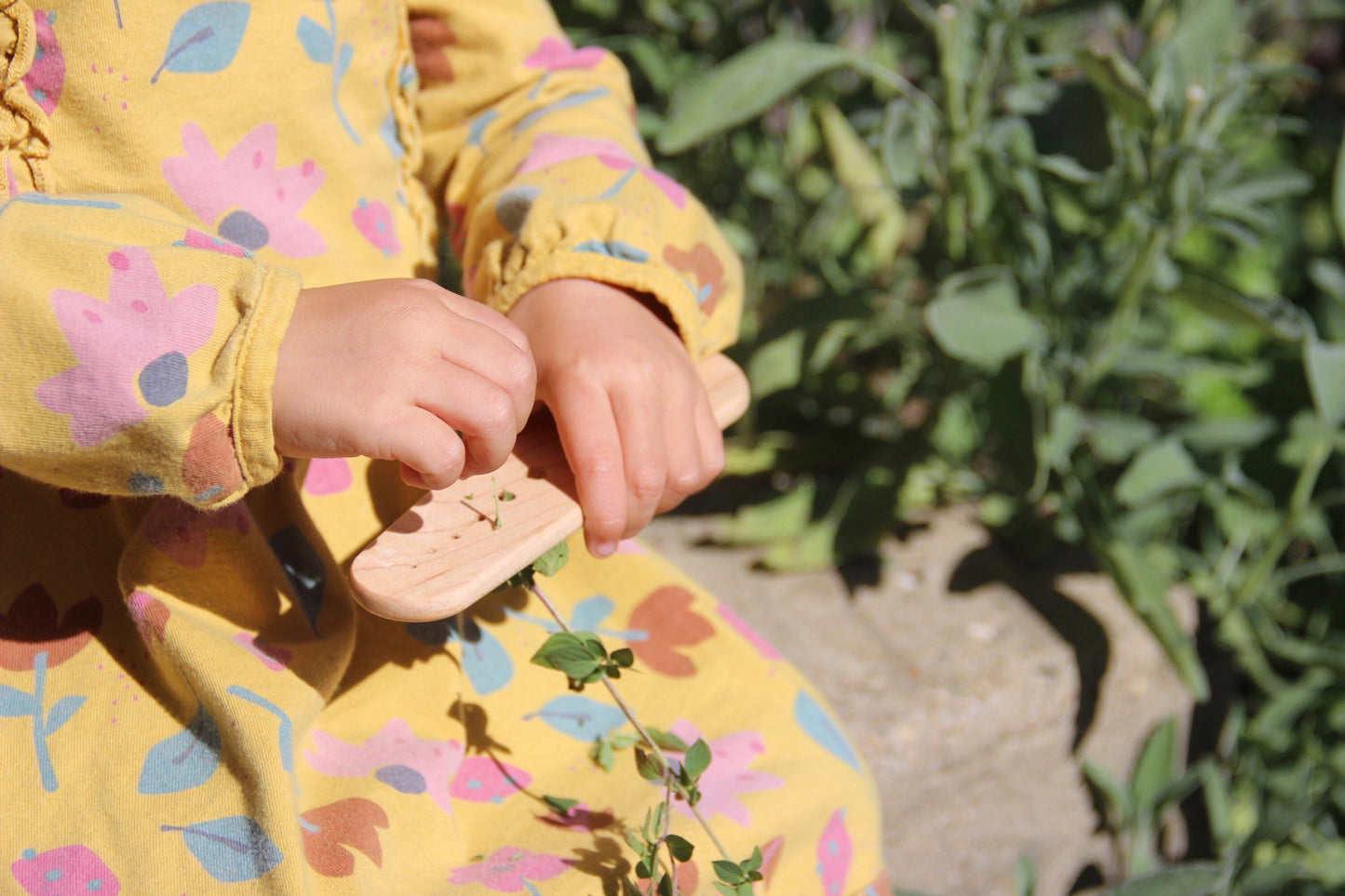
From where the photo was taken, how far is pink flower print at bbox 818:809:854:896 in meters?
0.64

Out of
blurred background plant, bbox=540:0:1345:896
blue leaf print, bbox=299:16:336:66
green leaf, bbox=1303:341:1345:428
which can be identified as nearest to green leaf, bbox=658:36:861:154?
blurred background plant, bbox=540:0:1345:896

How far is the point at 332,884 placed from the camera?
0.52 meters

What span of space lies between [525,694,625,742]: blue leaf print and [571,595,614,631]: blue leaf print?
58 millimetres

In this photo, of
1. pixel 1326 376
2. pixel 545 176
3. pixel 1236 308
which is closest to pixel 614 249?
pixel 545 176

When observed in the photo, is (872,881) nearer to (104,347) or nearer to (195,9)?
(104,347)

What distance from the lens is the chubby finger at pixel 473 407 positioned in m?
0.49

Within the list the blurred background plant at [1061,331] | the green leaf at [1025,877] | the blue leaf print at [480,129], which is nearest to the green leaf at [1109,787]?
the blurred background plant at [1061,331]

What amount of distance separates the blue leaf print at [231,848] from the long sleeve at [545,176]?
12.3 inches

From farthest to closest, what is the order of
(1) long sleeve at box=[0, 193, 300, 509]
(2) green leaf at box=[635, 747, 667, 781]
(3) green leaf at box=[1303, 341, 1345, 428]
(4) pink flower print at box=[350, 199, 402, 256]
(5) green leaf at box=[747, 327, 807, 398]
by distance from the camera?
(5) green leaf at box=[747, 327, 807, 398] < (3) green leaf at box=[1303, 341, 1345, 428] < (4) pink flower print at box=[350, 199, 402, 256] < (2) green leaf at box=[635, 747, 667, 781] < (1) long sleeve at box=[0, 193, 300, 509]

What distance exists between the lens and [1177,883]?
0.86 m

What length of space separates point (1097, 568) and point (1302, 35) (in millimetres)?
1110

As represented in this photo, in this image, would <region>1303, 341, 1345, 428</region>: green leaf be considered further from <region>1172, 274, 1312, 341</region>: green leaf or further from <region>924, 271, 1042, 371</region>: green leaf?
<region>924, 271, 1042, 371</region>: green leaf

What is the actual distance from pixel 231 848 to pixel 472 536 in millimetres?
183

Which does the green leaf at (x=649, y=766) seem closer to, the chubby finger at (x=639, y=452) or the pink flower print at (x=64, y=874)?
the chubby finger at (x=639, y=452)
